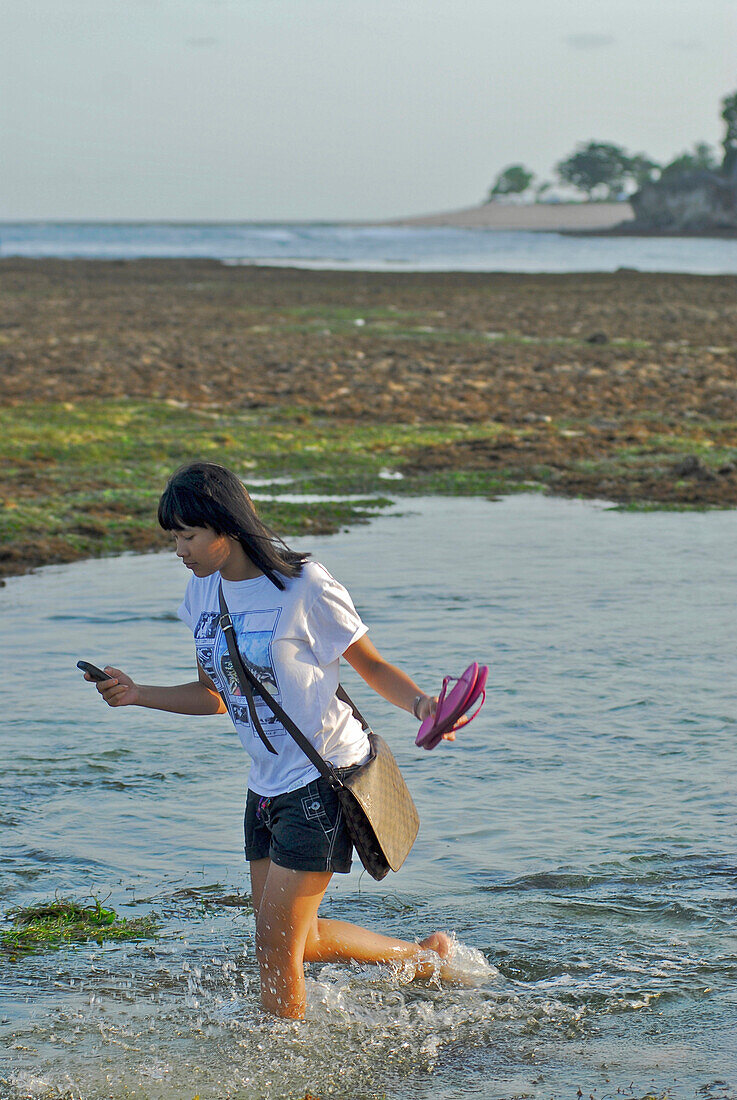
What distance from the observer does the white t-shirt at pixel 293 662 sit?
11.5 ft

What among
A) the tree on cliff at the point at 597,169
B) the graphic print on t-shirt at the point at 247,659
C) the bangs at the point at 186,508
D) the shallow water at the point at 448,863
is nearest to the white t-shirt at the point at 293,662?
the graphic print on t-shirt at the point at 247,659

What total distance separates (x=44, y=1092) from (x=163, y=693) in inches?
41.5

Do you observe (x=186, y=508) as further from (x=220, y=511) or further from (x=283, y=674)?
(x=283, y=674)

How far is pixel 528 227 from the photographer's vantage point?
155 metres

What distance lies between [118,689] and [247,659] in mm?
380

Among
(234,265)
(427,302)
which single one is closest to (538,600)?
(427,302)

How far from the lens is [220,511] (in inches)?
136

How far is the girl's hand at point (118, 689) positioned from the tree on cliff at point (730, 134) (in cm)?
11483

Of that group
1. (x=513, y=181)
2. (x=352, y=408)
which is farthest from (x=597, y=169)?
(x=352, y=408)

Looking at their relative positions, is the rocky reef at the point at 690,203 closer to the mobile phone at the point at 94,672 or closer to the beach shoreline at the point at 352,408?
the beach shoreline at the point at 352,408

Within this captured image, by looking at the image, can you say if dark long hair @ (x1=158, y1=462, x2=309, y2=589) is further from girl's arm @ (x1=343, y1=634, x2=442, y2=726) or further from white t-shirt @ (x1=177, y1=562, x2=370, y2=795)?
girl's arm @ (x1=343, y1=634, x2=442, y2=726)

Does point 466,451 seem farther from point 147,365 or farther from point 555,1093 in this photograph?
point 555,1093

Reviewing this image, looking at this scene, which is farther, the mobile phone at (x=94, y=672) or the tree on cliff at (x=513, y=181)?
the tree on cliff at (x=513, y=181)

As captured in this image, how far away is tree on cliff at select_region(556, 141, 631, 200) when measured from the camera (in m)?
166
